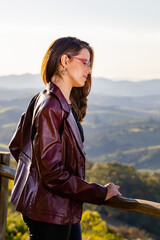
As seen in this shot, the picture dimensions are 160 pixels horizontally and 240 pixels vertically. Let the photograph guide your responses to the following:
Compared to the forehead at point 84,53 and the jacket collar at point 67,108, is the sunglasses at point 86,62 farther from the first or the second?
the jacket collar at point 67,108

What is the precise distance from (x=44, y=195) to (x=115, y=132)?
305 feet

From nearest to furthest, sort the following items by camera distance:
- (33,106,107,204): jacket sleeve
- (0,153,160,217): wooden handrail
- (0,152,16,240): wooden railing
Answer: (33,106,107,204): jacket sleeve
(0,153,160,217): wooden handrail
(0,152,16,240): wooden railing

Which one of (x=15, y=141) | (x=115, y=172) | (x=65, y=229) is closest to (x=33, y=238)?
(x=65, y=229)

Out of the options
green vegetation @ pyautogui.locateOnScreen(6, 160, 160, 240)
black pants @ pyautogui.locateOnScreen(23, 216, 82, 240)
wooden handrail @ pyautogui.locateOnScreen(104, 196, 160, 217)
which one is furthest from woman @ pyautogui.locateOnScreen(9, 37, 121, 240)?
green vegetation @ pyautogui.locateOnScreen(6, 160, 160, 240)

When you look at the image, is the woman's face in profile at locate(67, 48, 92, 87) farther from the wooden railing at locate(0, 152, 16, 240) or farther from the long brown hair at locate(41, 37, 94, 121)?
the wooden railing at locate(0, 152, 16, 240)

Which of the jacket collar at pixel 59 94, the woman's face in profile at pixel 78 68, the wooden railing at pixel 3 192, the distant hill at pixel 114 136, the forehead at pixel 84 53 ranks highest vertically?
the forehead at pixel 84 53

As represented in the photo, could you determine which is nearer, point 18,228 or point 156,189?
point 18,228

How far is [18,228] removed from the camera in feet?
15.4

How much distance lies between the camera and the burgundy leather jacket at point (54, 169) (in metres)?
1.38

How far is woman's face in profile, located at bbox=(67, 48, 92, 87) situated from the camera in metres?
1.55

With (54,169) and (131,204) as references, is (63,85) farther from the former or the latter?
(131,204)

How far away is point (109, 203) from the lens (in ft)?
5.44

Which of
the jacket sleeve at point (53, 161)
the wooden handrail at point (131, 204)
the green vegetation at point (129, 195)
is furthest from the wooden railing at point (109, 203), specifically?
the green vegetation at point (129, 195)

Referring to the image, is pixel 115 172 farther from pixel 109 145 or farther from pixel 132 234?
pixel 109 145
